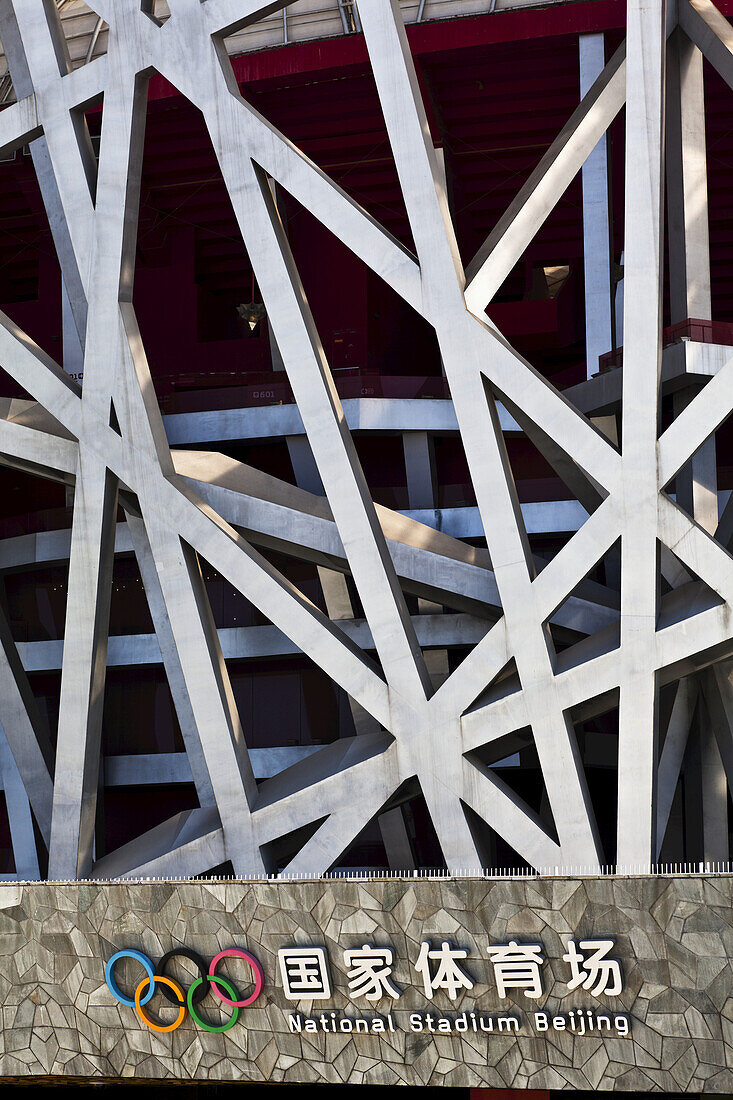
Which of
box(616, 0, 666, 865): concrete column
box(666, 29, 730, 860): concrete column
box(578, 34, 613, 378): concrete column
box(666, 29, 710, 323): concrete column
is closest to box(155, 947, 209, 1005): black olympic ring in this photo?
box(616, 0, 666, 865): concrete column

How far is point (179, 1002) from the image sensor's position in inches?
506

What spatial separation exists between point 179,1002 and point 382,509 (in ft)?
26.3

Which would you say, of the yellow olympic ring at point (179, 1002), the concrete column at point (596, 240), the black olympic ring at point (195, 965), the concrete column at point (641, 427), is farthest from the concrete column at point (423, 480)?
the yellow olympic ring at point (179, 1002)

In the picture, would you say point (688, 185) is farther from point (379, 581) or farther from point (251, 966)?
point (251, 966)

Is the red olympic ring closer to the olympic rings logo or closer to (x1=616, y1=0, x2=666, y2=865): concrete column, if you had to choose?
the olympic rings logo

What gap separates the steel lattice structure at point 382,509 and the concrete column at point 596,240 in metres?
2.91

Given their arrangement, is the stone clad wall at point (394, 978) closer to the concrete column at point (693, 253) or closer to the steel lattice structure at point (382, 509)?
the steel lattice structure at point (382, 509)

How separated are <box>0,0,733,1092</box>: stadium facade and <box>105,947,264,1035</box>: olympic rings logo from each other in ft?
0.17

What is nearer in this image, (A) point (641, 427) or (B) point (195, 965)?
(B) point (195, 965)

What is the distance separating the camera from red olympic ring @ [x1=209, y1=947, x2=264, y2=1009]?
12641mm

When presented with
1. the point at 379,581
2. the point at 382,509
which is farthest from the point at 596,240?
the point at 379,581

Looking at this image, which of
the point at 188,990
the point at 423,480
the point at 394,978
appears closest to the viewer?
the point at 394,978

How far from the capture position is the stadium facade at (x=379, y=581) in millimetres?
12203

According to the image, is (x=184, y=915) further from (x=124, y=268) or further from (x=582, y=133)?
(x=582, y=133)
